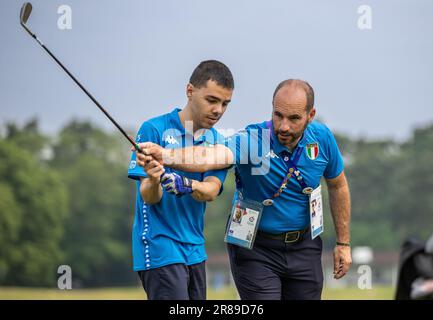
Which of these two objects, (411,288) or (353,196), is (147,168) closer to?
(411,288)

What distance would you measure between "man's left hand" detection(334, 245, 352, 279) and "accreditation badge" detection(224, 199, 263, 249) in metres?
0.90

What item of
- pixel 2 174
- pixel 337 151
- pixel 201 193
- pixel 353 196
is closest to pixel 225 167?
pixel 201 193

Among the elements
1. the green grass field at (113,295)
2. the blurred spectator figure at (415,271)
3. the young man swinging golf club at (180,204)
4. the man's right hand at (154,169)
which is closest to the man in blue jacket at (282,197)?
the young man swinging golf club at (180,204)

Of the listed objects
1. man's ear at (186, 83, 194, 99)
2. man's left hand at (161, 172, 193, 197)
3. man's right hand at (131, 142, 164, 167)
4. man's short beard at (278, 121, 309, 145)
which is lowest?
man's left hand at (161, 172, 193, 197)

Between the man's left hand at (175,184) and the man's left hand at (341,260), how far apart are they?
6.41 ft

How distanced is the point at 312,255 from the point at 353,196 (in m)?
108

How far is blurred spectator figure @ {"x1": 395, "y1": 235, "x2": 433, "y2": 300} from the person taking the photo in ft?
18.6

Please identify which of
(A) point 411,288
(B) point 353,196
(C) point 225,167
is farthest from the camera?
(B) point 353,196

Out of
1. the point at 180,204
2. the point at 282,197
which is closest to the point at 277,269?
the point at 282,197

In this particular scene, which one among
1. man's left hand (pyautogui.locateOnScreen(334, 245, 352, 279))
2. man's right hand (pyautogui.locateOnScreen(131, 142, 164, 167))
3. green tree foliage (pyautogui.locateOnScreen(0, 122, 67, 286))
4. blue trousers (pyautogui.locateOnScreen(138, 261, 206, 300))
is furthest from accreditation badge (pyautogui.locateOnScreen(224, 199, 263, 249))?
green tree foliage (pyautogui.locateOnScreen(0, 122, 67, 286))

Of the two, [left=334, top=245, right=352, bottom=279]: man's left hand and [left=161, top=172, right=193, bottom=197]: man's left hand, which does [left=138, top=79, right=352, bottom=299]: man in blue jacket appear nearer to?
[left=334, top=245, right=352, bottom=279]: man's left hand

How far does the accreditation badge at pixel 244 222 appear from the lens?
855cm

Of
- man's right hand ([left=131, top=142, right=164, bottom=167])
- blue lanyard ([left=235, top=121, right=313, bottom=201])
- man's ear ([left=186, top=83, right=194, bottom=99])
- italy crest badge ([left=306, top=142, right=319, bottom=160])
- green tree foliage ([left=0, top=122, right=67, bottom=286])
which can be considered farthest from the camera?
green tree foliage ([left=0, top=122, right=67, bottom=286])

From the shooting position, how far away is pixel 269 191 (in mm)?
8578
